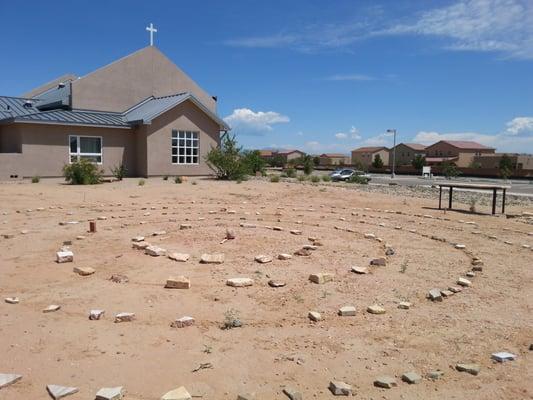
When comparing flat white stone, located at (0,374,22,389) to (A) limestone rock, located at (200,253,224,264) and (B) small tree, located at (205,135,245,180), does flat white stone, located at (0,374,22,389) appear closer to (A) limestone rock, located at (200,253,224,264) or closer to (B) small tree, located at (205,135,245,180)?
(A) limestone rock, located at (200,253,224,264)

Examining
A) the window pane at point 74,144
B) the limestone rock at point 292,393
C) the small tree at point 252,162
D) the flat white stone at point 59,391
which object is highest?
the window pane at point 74,144

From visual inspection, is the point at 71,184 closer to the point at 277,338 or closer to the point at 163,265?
the point at 163,265

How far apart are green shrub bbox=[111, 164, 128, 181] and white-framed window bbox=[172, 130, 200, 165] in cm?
287

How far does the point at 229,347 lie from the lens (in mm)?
3873

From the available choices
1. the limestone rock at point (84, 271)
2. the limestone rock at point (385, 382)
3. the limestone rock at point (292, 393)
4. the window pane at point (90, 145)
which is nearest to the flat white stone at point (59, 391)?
the limestone rock at point (292, 393)

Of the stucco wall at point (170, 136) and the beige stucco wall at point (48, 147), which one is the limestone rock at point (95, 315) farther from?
the stucco wall at point (170, 136)

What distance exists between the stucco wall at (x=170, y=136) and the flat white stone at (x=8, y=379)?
21.6 metres

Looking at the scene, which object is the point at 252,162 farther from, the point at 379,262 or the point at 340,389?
the point at 340,389

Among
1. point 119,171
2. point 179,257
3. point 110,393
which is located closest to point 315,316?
point 110,393

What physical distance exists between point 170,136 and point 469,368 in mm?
23064

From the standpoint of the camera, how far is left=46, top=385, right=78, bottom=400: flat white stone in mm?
3014

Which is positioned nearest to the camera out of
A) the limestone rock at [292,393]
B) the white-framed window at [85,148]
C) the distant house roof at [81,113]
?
the limestone rock at [292,393]

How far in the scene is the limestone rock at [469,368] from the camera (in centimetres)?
350

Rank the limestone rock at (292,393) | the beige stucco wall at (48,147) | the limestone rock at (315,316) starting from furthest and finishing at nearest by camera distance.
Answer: the beige stucco wall at (48,147)
the limestone rock at (315,316)
the limestone rock at (292,393)
